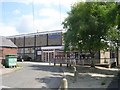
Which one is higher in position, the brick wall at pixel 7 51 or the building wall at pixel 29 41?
the building wall at pixel 29 41

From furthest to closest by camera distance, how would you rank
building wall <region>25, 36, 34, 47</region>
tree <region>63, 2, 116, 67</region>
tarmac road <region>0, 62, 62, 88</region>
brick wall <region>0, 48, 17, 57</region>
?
1. building wall <region>25, 36, 34, 47</region>
2. brick wall <region>0, 48, 17, 57</region>
3. tree <region>63, 2, 116, 67</region>
4. tarmac road <region>0, 62, 62, 88</region>

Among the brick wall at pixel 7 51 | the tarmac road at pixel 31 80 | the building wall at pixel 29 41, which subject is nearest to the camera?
the tarmac road at pixel 31 80

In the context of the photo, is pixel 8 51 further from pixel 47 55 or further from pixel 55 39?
pixel 55 39

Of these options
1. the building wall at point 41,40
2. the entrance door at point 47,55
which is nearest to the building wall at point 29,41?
the building wall at point 41,40

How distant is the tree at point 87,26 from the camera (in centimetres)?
3167

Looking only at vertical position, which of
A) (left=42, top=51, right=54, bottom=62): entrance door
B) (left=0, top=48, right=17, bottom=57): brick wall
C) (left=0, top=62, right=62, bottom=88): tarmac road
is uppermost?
(left=0, top=48, right=17, bottom=57): brick wall

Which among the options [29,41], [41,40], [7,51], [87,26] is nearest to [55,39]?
[41,40]

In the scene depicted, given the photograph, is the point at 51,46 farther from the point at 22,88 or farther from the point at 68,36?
the point at 22,88

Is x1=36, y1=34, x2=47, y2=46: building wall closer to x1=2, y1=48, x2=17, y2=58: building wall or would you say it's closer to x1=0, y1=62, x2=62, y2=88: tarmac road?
x1=2, y1=48, x2=17, y2=58: building wall

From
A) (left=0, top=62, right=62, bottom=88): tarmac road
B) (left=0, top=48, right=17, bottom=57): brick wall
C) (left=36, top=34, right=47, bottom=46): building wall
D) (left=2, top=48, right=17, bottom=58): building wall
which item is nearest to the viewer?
(left=0, top=62, right=62, bottom=88): tarmac road

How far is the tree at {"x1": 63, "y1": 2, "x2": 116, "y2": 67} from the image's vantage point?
104 ft

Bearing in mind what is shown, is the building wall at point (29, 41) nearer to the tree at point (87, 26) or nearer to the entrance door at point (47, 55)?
the entrance door at point (47, 55)

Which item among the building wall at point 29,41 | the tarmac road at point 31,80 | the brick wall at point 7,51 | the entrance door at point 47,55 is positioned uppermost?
the building wall at point 29,41

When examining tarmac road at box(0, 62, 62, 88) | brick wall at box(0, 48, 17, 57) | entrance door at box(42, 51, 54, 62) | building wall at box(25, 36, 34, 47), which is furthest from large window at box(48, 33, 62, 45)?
tarmac road at box(0, 62, 62, 88)
